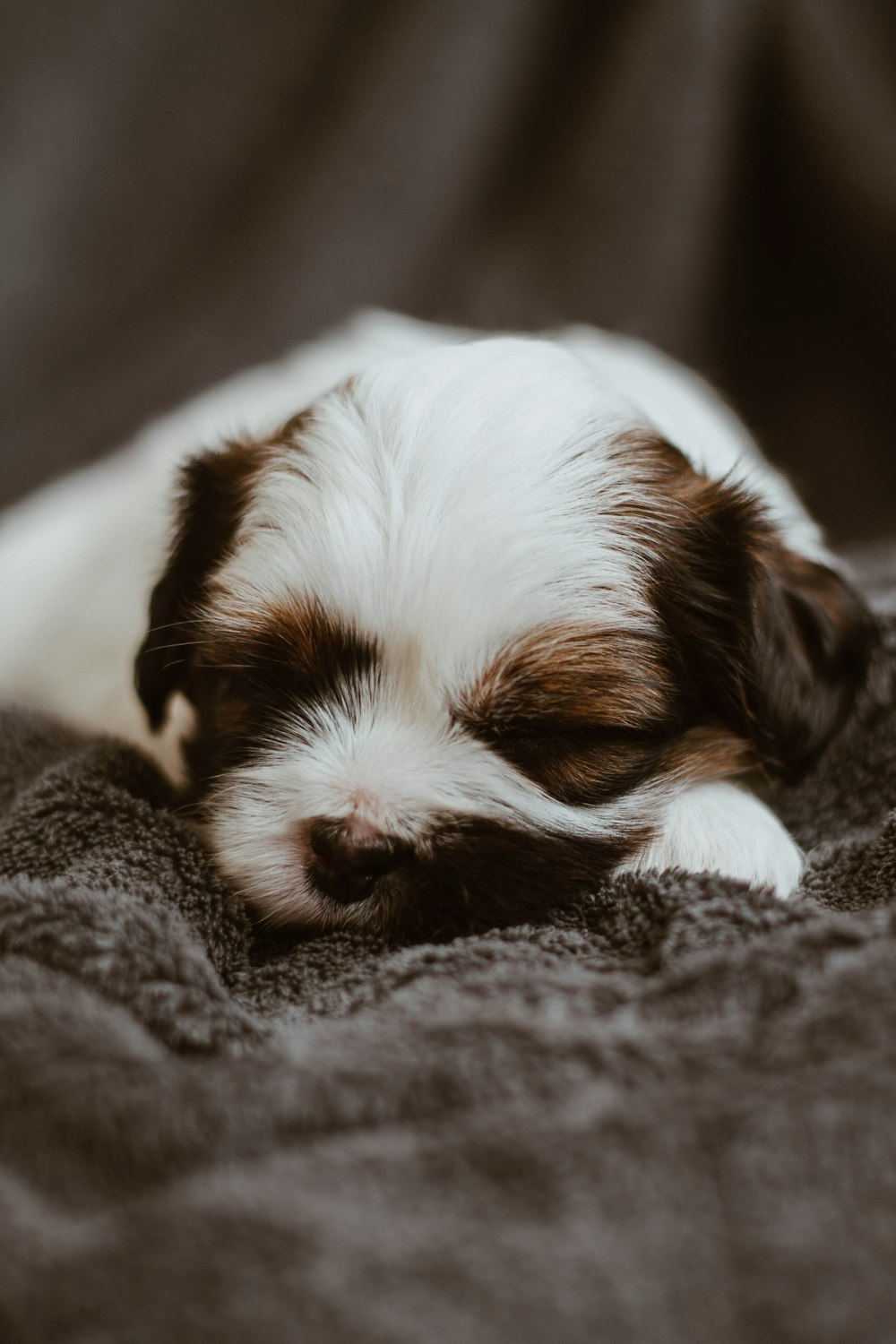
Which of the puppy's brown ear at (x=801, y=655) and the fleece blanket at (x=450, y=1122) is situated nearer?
the fleece blanket at (x=450, y=1122)

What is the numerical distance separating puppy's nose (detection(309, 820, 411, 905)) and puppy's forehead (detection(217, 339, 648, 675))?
0.25 m

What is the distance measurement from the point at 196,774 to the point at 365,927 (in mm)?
432

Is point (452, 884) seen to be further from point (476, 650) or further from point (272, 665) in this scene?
point (272, 665)

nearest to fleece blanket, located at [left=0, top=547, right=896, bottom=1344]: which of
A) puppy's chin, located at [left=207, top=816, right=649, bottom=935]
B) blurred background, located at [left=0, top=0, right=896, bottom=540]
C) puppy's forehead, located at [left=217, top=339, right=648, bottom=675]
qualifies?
puppy's chin, located at [left=207, top=816, right=649, bottom=935]

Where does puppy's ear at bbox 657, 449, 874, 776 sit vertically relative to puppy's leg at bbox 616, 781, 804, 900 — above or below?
above

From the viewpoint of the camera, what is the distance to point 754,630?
1.69 m

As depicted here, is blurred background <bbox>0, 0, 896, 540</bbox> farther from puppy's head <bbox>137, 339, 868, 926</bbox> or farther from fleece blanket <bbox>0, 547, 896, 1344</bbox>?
fleece blanket <bbox>0, 547, 896, 1344</bbox>

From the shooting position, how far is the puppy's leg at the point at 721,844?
1606 millimetres

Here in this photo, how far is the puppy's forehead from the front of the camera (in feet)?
5.10

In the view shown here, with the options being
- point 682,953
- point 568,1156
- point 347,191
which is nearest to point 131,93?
point 347,191

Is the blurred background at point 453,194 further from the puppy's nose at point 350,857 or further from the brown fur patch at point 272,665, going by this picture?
the puppy's nose at point 350,857

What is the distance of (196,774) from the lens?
5.97 ft

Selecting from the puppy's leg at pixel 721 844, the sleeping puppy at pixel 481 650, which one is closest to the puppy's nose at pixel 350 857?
the sleeping puppy at pixel 481 650

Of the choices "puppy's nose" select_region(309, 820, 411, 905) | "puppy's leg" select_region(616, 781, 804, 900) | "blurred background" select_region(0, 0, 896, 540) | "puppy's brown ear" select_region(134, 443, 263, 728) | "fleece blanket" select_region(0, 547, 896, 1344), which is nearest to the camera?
"fleece blanket" select_region(0, 547, 896, 1344)
